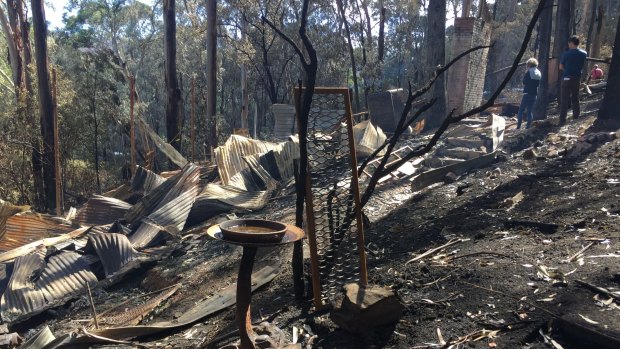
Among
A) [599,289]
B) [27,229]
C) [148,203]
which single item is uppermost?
[599,289]

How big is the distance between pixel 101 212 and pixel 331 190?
17.5 ft

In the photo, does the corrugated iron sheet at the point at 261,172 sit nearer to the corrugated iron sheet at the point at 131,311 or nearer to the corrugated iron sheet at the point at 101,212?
the corrugated iron sheet at the point at 101,212

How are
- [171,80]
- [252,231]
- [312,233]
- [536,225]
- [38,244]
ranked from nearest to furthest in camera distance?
1. [252,231]
2. [312,233]
3. [536,225]
4. [38,244]
5. [171,80]

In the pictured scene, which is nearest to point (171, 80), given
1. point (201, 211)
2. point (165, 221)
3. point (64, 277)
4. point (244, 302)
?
point (201, 211)

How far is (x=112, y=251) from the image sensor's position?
624cm

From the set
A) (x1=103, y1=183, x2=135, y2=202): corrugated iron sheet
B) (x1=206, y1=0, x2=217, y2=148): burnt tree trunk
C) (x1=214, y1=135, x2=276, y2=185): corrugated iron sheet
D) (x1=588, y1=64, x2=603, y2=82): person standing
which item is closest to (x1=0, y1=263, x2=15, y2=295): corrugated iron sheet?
(x1=103, y1=183, x2=135, y2=202): corrugated iron sheet

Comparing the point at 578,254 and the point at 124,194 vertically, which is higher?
the point at 578,254

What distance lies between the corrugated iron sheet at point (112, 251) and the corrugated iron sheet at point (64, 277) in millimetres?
204

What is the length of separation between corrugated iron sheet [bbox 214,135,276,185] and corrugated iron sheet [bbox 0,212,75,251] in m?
2.50

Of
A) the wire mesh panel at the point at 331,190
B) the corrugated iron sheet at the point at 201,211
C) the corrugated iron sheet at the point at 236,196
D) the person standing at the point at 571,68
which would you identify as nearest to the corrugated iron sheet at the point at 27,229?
the corrugated iron sheet at the point at 201,211

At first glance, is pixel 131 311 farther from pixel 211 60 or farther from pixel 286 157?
pixel 211 60

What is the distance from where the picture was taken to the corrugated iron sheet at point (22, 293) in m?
5.20

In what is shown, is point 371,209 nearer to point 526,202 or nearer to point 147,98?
point 526,202

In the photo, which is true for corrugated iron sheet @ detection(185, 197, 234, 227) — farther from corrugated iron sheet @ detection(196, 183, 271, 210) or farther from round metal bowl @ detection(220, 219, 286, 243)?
round metal bowl @ detection(220, 219, 286, 243)
